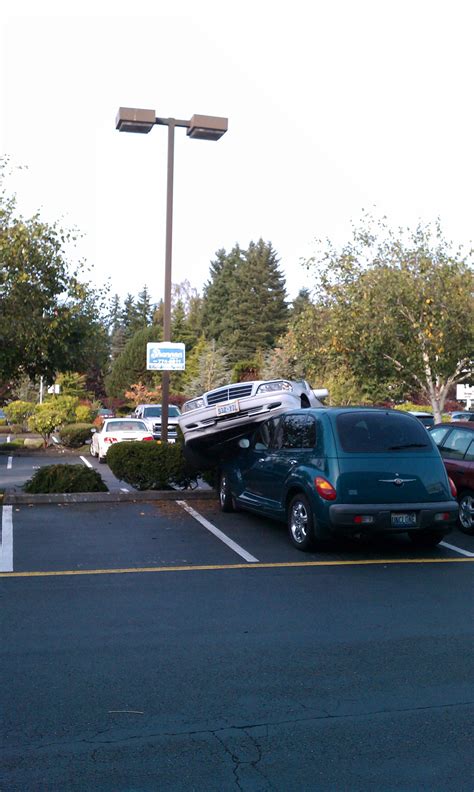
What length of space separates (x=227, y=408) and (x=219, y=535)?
2153mm

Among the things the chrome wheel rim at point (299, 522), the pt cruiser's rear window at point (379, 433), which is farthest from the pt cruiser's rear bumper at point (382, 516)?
the pt cruiser's rear window at point (379, 433)

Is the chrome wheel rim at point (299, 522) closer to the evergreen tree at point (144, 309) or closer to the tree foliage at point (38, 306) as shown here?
the tree foliage at point (38, 306)

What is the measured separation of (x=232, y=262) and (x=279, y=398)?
243ft

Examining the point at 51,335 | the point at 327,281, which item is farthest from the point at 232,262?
the point at 51,335

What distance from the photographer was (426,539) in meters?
10.8

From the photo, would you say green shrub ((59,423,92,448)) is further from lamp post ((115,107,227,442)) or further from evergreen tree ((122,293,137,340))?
evergreen tree ((122,293,137,340))

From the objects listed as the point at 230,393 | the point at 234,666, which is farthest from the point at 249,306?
the point at 234,666

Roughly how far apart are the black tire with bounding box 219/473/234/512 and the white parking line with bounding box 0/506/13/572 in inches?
126

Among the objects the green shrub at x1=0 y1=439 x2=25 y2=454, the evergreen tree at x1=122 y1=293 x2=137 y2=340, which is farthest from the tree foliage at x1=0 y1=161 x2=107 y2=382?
the evergreen tree at x1=122 y1=293 x2=137 y2=340

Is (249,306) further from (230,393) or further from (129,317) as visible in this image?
(230,393)

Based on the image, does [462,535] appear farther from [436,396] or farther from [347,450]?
[436,396]

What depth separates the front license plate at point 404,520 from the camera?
9.77 metres

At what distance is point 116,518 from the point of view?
1255cm

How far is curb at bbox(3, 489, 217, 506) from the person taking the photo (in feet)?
44.7
